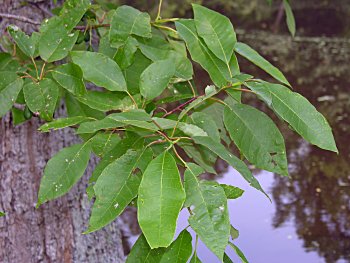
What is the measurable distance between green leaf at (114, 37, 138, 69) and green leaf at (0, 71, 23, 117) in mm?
173

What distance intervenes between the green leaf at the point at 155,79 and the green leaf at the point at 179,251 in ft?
0.71

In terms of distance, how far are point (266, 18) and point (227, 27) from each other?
10396 millimetres

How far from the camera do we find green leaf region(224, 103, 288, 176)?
33.5 inches

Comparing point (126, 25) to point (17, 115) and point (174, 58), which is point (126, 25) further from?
point (17, 115)

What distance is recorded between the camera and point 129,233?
12.1ft

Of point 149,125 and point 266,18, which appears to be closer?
point 149,125

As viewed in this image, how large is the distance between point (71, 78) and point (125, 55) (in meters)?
0.09

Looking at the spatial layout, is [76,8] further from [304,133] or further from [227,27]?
[304,133]

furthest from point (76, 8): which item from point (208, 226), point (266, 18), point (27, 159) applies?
point (266, 18)

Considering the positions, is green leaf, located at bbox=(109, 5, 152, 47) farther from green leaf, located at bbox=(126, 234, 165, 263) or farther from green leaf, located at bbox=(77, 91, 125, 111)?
green leaf, located at bbox=(126, 234, 165, 263)

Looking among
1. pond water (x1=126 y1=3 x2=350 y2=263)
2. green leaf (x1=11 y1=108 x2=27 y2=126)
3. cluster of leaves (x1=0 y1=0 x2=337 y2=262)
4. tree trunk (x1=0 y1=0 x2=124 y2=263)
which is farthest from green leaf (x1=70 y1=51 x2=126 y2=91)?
pond water (x1=126 y1=3 x2=350 y2=263)

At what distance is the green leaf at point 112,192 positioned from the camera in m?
0.73

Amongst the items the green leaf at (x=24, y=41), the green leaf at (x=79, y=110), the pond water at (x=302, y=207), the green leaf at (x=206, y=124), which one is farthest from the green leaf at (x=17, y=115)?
the pond water at (x=302, y=207)

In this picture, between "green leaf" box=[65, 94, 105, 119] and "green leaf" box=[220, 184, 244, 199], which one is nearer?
"green leaf" box=[220, 184, 244, 199]
